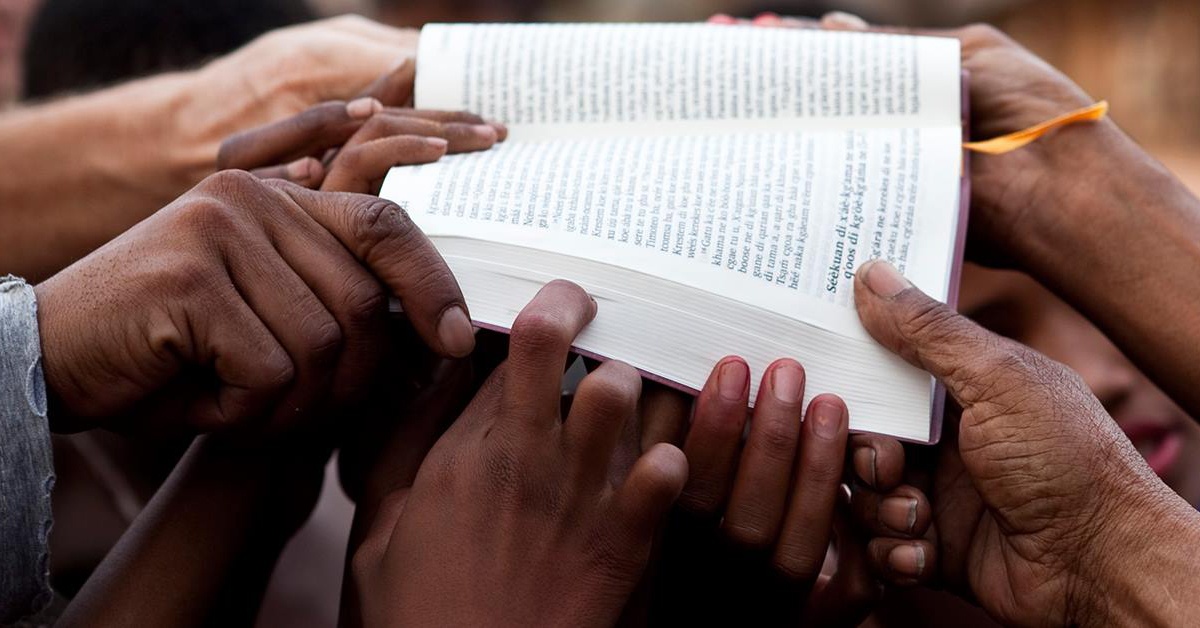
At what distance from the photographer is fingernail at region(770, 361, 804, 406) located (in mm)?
934

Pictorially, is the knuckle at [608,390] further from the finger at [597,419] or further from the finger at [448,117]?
the finger at [448,117]

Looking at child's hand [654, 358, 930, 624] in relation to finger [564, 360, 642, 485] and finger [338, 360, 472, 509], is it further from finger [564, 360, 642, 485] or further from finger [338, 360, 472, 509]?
finger [338, 360, 472, 509]

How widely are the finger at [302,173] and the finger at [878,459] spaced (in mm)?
590

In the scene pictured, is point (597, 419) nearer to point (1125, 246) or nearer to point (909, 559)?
point (909, 559)

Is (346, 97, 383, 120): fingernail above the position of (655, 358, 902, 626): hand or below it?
above

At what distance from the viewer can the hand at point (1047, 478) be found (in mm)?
906

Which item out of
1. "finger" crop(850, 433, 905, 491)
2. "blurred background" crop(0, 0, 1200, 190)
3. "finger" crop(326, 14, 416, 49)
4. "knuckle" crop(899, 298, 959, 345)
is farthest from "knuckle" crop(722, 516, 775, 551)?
"blurred background" crop(0, 0, 1200, 190)

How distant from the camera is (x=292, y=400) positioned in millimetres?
912

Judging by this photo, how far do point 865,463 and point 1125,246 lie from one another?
0.46 meters

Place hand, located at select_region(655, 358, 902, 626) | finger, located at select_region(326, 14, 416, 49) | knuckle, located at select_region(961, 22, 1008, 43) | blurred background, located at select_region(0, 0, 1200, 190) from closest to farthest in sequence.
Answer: hand, located at select_region(655, 358, 902, 626) → knuckle, located at select_region(961, 22, 1008, 43) → finger, located at select_region(326, 14, 416, 49) → blurred background, located at select_region(0, 0, 1200, 190)

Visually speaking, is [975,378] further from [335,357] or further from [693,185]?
[335,357]

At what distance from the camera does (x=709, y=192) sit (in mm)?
1005

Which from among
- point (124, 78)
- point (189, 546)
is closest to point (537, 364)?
A: point (189, 546)

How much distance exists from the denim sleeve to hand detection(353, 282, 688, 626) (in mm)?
281
